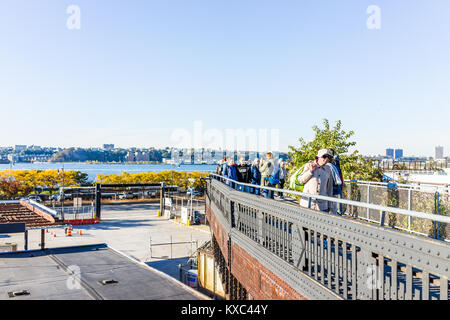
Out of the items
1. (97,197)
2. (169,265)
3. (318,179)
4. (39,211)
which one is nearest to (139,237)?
(169,265)

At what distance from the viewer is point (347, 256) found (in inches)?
207

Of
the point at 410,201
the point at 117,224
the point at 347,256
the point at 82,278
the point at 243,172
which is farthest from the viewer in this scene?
the point at 117,224

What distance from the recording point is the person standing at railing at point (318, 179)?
20.9 feet

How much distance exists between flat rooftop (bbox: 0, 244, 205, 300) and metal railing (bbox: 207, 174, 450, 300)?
2.31 meters

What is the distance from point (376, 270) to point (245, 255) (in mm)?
4632

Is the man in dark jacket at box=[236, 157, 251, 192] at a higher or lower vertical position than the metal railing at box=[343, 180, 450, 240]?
higher

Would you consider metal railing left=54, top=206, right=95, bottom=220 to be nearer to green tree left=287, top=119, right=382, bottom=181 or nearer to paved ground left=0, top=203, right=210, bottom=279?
paved ground left=0, top=203, right=210, bottom=279

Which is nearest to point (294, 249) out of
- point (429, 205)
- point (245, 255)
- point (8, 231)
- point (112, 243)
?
point (245, 255)

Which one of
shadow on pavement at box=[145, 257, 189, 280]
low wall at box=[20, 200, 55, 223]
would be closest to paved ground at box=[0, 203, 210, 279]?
shadow on pavement at box=[145, 257, 189, 280]

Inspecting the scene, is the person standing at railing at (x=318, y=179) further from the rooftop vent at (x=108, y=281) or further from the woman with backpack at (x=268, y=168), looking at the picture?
the rooftop vent at (x=108, y=281)

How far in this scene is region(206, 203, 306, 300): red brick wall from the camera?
584 cm

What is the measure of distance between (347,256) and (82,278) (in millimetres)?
7191

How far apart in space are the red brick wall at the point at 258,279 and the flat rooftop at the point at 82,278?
1.16 metres

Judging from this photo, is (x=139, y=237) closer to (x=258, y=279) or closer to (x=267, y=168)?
(x=267, y=168)
